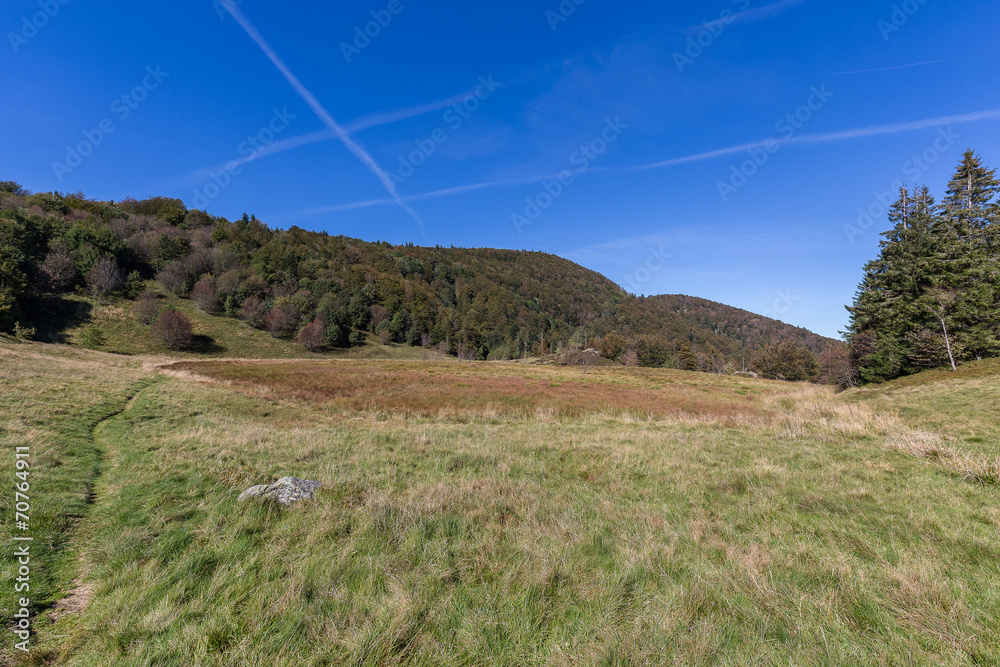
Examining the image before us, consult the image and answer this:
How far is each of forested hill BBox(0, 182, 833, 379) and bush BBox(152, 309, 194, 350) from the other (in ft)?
44.7

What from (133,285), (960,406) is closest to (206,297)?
(133,285)

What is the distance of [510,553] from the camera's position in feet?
15.5

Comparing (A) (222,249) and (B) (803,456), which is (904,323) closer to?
(B) (803,456)

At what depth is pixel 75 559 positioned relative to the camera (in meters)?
4.49

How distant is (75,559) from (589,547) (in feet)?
21.6

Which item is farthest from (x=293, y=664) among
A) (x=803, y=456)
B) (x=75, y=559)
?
(x=803, y=456)

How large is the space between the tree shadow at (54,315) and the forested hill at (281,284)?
1.63 ft

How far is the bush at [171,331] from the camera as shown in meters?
56.9

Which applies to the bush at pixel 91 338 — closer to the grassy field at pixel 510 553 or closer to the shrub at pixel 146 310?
the shrub at pixel 146 310

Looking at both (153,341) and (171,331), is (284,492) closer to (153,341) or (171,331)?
(171,331)

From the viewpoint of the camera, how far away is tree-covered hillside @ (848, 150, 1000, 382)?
29.4 meters

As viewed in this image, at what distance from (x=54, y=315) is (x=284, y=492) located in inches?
3217

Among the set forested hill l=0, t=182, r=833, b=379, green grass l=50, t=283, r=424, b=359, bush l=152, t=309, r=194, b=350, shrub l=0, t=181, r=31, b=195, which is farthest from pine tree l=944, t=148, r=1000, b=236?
shrub l=0, t=181, r=31, b=195

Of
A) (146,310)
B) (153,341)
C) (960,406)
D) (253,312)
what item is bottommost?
(960,406)
